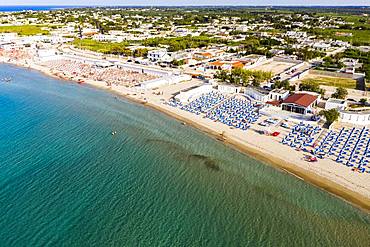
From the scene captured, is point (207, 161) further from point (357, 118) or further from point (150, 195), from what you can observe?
point (357, 118)

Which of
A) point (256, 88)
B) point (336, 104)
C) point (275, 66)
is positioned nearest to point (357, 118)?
point (336, 104)

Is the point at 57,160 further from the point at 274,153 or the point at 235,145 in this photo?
the point at 274,153

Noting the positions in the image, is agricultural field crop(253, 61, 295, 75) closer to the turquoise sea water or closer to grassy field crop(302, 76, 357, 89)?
grassy field crop(302, 76, 357, 89)

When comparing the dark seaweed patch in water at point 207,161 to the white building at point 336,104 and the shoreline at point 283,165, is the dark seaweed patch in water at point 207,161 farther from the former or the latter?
the white building at point 336,104

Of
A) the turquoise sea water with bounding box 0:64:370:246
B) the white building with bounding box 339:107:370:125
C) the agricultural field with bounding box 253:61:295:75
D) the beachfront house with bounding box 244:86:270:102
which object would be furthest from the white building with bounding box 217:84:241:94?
the agricultural field with bounding box 253:61:295:75

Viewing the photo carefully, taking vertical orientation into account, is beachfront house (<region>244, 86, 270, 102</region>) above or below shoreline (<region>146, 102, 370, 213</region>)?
above
